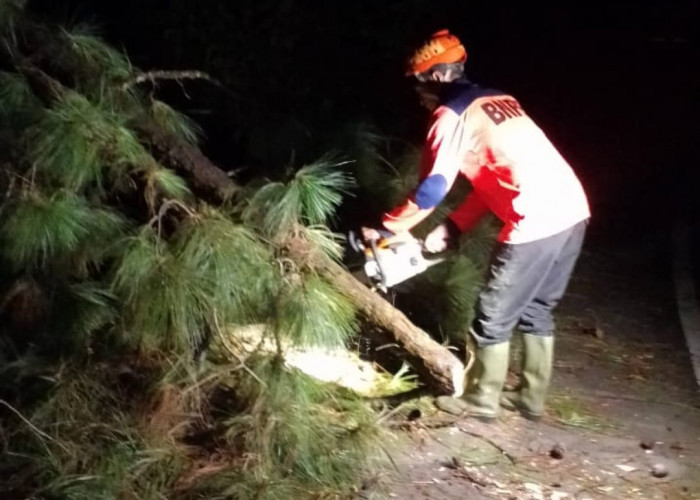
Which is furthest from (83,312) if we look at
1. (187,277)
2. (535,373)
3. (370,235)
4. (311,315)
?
(535,373)

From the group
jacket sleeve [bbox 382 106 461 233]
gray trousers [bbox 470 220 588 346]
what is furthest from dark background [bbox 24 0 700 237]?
gray trousers [bbox 470 220 588 346]

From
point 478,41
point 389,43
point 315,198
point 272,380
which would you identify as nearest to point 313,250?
point 315,198

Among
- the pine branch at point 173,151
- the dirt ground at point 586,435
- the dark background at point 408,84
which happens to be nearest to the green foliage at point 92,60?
the pine branch at point 173,151

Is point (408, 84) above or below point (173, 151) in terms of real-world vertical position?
above

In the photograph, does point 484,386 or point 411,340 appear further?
point 484,386

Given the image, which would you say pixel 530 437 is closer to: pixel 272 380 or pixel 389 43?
pixel 272 380

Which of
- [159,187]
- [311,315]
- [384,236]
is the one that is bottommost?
[311,315]

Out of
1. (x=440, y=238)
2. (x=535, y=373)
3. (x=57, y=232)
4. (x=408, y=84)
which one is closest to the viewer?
(x=57, y=232)

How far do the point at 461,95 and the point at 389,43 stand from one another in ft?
7.00

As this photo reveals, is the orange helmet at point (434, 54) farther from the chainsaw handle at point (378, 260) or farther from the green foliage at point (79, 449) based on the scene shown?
the green foliage at point (79, 449)

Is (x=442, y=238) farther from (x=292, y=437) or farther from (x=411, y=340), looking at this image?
(x=292, y=437)

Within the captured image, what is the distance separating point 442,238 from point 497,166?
1.94ft

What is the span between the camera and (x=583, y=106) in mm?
10055

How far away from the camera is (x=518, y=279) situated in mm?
4371
